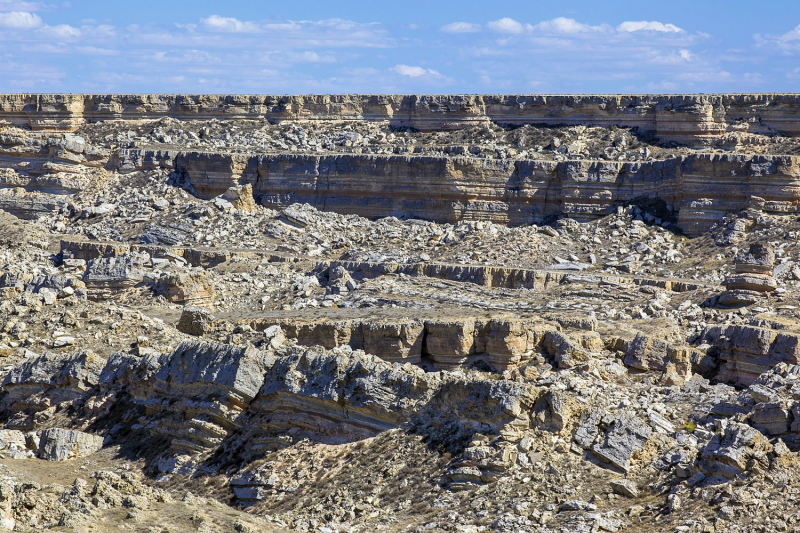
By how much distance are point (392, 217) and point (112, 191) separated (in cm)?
1272

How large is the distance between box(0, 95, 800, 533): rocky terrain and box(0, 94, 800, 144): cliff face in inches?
4.2

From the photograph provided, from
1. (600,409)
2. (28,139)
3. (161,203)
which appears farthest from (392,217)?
(600,409)

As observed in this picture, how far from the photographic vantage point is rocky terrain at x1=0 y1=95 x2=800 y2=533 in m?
18.4

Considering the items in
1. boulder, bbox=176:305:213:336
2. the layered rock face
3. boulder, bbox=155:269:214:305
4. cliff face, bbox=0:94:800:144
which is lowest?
boulder, bbox=155:269:214:305

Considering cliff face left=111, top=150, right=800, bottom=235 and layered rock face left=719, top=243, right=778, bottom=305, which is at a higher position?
cliff face left=111, top=150, right=800, bottom=235

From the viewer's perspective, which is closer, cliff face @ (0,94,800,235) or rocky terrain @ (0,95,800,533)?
rocky terrain @ (0,95,800,533)

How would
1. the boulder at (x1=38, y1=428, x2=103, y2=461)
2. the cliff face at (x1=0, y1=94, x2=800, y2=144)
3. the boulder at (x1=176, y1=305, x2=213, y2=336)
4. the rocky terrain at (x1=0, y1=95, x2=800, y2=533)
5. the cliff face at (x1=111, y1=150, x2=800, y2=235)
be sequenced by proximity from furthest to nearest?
the cliff face at (x1=0, y1=94, x2=800, y2=144)
the cliff face at (x1=111, y1=150, x2=800, y2=235)
the boulder at (x1=176, y1=305, x2=213, y2=336)
the boulder at (x1=38, y1=428, x2=103, y2=461)
the rocky terrain at (x1=0, y1=95, x2=800, y2=533)

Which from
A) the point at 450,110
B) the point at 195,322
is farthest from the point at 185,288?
the point at 450,110

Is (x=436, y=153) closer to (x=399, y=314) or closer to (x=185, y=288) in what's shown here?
(x=185, y=288)

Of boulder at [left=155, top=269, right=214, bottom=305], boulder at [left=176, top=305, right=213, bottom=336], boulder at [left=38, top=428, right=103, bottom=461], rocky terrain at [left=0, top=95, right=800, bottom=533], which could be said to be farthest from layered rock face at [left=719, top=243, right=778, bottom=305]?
boulder at [left=38, top=428, right=103, bottom=461]

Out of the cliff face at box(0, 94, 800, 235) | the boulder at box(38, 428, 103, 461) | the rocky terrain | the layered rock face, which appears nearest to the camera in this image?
the rocky terrain

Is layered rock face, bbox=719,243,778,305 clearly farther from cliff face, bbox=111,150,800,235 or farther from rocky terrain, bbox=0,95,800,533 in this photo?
cliff face, bbox=111,150,800,235

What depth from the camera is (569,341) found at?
24.6m

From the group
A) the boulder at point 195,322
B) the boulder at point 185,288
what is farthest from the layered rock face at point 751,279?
the boulder at point 185,288
